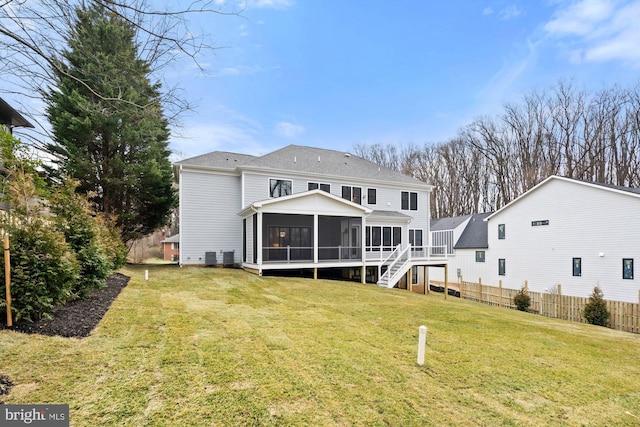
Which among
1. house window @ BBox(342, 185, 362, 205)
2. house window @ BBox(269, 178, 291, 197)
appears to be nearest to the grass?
house window @ BBox(269, 178, 291, 197)

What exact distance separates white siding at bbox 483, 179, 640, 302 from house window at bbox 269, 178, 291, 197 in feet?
52.1

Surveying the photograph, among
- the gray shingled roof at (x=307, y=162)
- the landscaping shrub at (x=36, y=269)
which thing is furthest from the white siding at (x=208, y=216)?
the landscaping shrub at (x=36, y=269)

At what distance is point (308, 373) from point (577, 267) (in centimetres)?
1984

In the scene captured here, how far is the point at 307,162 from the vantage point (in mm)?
19531

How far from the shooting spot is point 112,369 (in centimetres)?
385

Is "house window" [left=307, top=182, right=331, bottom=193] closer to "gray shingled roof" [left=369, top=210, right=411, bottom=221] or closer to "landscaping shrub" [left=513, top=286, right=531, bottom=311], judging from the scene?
"gray shingled roof" [left=369, top=210, right=411, bottom=221]

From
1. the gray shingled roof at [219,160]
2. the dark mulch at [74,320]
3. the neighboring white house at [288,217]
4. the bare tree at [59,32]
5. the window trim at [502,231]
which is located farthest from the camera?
the window trim at [502,231]

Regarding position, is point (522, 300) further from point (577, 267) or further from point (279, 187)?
point (279, 187)

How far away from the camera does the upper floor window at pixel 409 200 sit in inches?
856

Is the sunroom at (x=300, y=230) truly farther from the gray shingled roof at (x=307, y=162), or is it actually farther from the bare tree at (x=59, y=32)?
the bare tree at (x=59, y=32)

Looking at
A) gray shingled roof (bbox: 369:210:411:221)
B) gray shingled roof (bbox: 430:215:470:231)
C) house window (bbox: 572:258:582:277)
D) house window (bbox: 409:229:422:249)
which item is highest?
gray shingled roof (bbox: 369:210:411:221)

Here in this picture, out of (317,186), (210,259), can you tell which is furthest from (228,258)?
(317,186)

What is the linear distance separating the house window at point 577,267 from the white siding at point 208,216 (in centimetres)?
1917

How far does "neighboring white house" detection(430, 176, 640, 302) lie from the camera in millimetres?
15430
